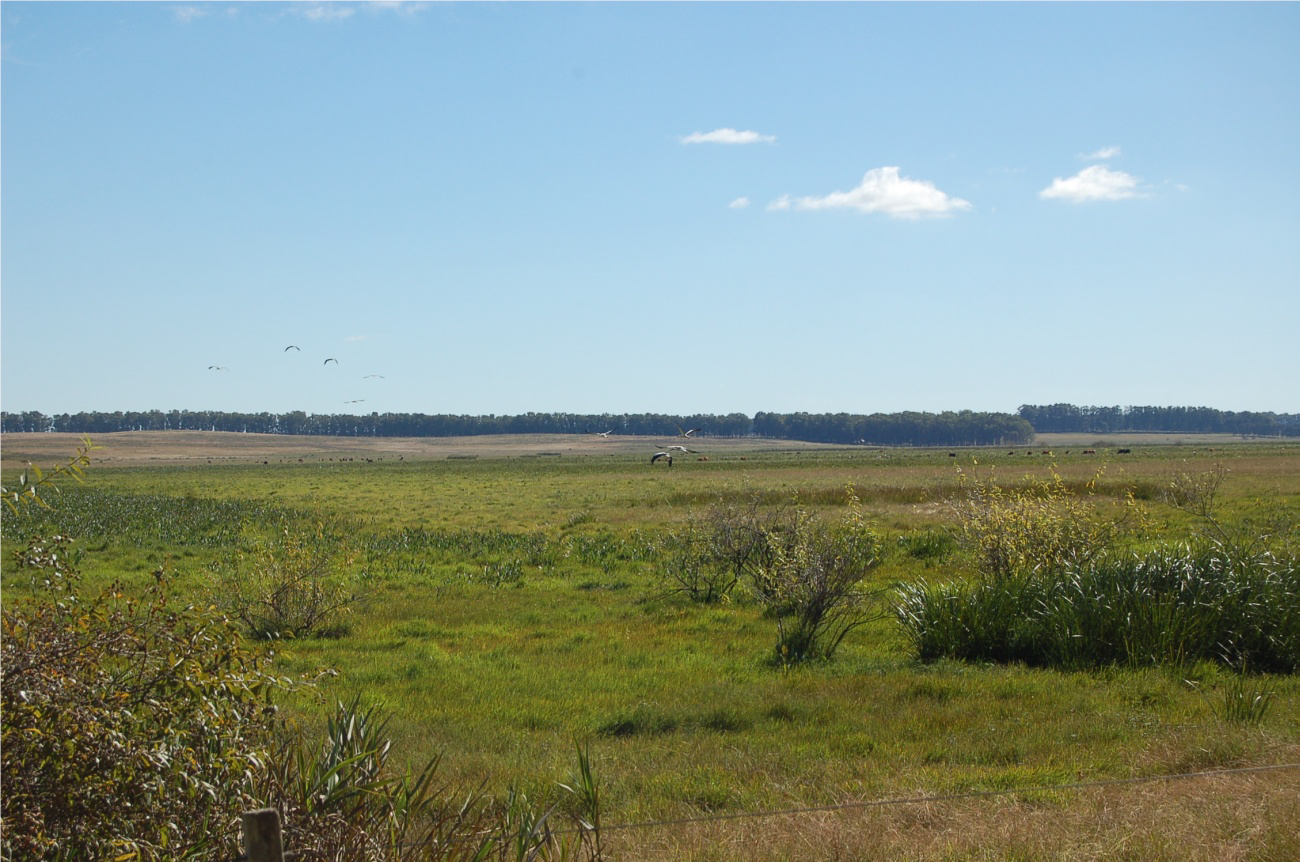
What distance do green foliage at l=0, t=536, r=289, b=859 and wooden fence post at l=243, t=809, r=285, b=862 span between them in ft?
2.39

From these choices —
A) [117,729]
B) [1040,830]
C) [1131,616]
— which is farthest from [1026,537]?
[117,729]

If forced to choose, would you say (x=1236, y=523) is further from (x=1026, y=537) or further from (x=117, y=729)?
(x=117, y=729)

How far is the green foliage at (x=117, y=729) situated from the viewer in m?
4.18

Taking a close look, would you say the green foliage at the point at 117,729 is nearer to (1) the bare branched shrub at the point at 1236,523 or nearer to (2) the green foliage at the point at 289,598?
(2) the green foliage at the point at 289,598

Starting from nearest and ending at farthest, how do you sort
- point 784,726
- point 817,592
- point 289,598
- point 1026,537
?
1. point 784,726
2. point 817,592
3. point 1026,537
4. point 289,598

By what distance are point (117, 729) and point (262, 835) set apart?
1.22m

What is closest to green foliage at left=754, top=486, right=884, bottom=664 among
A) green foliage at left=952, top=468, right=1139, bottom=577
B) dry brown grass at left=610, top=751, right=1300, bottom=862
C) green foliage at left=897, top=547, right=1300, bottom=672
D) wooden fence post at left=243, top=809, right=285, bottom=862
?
green foliage at left=897, top=547, right=1300, bottom=672

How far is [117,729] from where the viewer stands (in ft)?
14.5

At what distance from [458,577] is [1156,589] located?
53.4 feet

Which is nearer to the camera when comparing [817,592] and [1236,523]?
[817,592]

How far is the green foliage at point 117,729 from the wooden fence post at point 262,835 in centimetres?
73

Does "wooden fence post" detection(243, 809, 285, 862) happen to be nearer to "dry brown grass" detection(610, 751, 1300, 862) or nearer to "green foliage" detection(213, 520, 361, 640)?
"dry brown grass" detection(610, 751, 1300, 862)

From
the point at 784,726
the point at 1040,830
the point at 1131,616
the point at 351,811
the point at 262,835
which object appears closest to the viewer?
the point at 262,835

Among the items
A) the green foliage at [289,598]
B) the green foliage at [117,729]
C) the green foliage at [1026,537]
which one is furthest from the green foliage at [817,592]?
the green foliage at [117,729]
